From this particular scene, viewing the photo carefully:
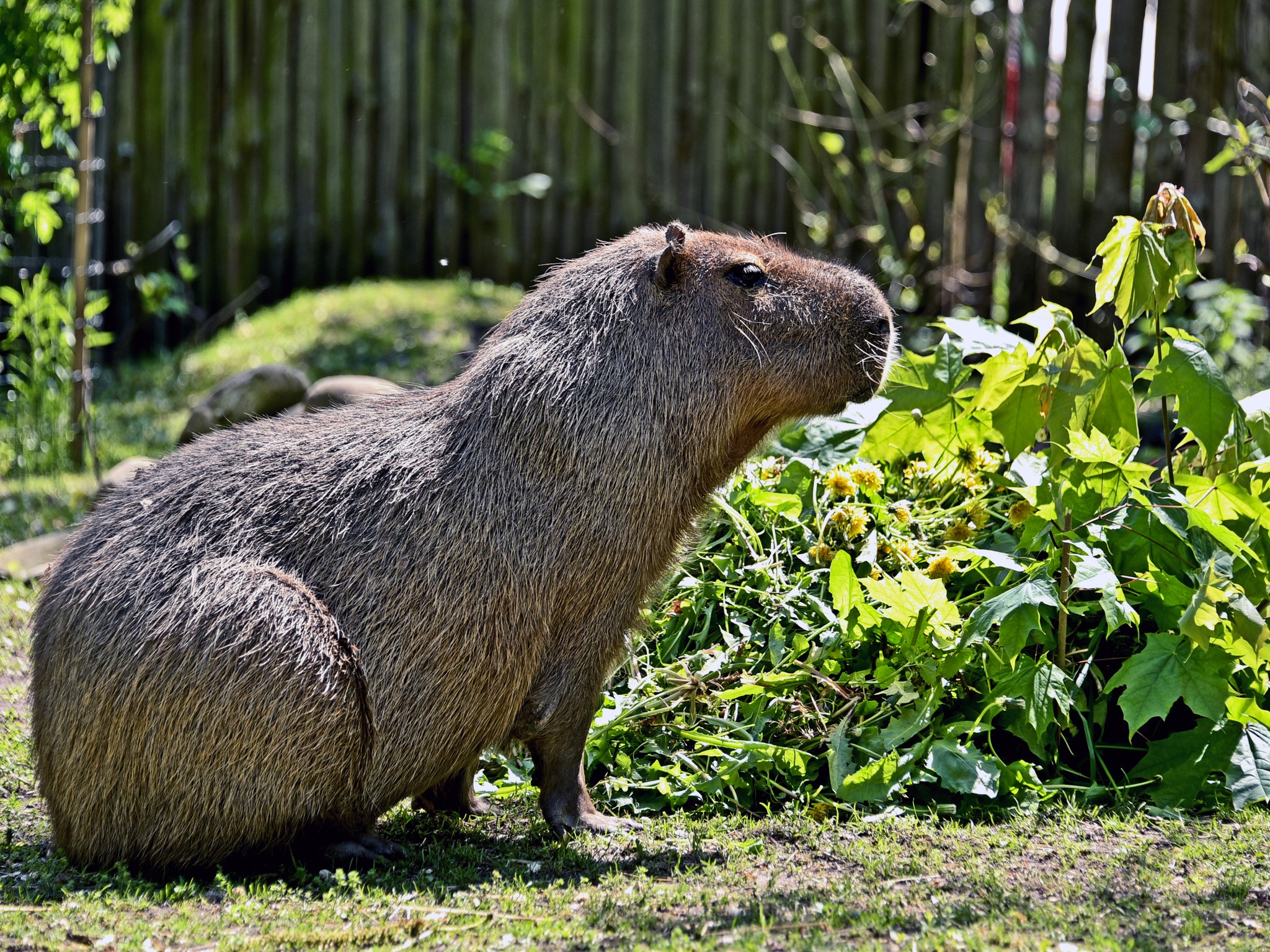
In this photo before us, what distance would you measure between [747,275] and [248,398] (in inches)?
158

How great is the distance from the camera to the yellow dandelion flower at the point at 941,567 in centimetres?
Answer: 411

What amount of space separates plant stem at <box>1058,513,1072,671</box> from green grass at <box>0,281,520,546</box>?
15.3ft

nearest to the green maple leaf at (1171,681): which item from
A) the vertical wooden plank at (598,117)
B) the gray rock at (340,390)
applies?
the gray rock at (340,390)

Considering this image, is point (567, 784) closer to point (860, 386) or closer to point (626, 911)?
point (626, 911)

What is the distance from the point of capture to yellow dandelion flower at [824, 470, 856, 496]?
14.3 feet

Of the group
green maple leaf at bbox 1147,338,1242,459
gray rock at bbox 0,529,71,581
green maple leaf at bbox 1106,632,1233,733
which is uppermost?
green maple leaf at bbox 1147,338,1242,459

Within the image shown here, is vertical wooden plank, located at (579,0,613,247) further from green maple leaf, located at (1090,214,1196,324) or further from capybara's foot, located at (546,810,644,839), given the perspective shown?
capybara's foot, located at (546,810,644,839)

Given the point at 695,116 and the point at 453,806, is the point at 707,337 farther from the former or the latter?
the point at 695,116

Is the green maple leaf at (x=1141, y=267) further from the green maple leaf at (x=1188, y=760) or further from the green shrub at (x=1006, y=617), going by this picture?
the green maple leaf at (x=1188, y=760)

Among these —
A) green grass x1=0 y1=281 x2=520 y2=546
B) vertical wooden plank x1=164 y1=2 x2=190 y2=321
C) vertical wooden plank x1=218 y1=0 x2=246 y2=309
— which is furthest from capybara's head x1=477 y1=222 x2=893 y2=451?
vertical wooden plank x1=164 y1=2 x2=190 y2=321

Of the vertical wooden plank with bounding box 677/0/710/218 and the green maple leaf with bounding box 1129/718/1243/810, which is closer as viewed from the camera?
the green maple leaf with bounding box 1129/718/1243/810

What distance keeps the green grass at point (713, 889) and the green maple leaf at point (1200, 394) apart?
101 centimetres

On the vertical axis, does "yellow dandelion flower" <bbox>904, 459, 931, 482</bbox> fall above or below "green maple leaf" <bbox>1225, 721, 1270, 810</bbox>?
above

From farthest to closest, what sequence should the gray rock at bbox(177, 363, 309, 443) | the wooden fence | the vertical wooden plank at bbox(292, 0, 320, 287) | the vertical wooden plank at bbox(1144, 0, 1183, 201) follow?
the vertical wooden plank at bbox(292, 0, 320, 287) → the wooden fence → the vertical wooden plank at bbox(1144, 0, 1183, 201) → the gray rock at bbox(177, 363, 309, 443)
